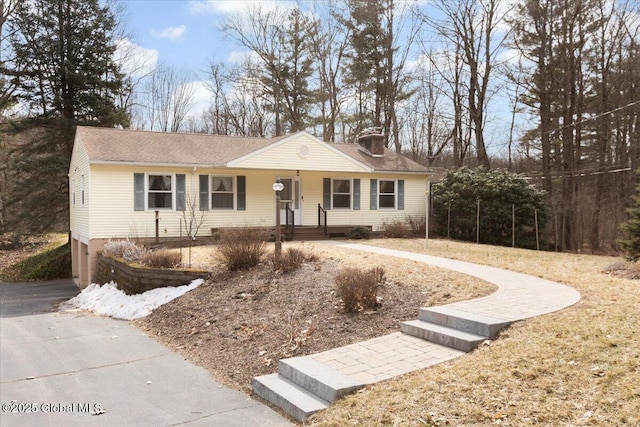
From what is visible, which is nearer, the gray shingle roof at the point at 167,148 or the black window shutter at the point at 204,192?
the gray shingle roof at the point at 167,148

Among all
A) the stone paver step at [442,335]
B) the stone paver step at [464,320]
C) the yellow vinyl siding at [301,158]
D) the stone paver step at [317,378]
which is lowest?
the stone paver step at [317,378]

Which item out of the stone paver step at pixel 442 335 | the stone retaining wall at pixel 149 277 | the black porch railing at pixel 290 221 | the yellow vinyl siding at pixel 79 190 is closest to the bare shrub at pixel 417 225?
the black porch railing at pixel 290 221

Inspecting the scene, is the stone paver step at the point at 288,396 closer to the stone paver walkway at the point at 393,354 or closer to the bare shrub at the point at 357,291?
the stone paver walkway at the point at 393,354

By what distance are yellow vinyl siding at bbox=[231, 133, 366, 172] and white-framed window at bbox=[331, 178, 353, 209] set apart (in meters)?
1.42

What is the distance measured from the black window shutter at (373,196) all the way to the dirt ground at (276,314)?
10.1 metres

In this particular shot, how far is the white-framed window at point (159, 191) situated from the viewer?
1688cm

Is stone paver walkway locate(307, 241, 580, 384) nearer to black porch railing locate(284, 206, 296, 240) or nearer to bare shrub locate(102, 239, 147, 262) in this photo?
bare shrub locate(102, 239, 147, 262)

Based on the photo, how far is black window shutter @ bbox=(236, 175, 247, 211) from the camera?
18594 millimetres

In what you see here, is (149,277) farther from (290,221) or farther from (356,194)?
(356,194)

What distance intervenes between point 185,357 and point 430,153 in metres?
28.1

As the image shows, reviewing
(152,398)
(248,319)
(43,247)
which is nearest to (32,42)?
(43,247)

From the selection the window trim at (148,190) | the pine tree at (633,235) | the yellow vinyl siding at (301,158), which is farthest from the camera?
the yellow vinyl siding at (301,158)

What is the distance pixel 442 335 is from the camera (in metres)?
5.68

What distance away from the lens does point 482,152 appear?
85.1 ft
